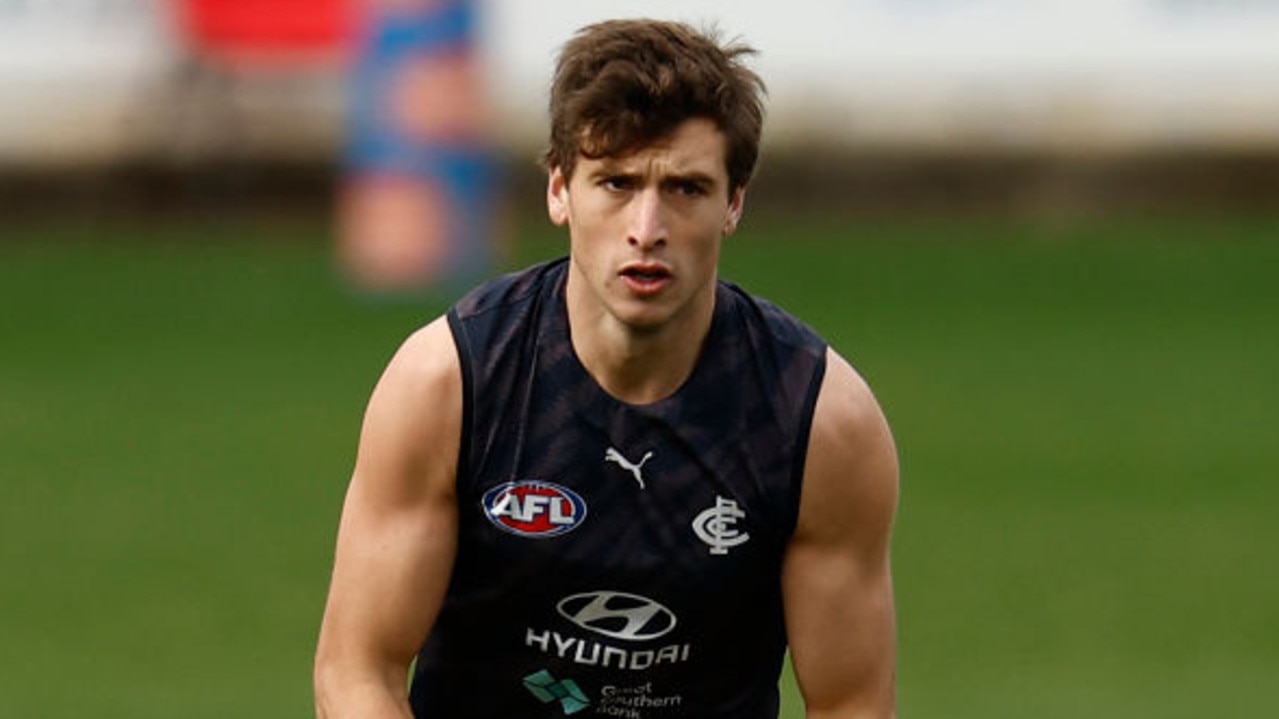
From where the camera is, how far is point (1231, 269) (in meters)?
23.1

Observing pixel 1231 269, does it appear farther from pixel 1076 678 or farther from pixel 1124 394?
pixel 1076 678

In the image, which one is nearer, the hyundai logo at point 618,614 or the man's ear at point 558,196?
the man's ear at point 558,196

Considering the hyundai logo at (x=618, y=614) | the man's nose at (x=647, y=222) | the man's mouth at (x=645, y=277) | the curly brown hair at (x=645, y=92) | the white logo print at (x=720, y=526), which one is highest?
the curly brown hair at (x=645, y=92)

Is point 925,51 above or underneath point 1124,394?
above

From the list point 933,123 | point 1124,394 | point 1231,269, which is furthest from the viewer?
point 933,123

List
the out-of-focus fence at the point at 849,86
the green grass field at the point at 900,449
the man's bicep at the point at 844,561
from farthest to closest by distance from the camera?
1. the out-of-focus fence at the point at 849,86
2. the green grass field at the point at 900,449
3. the man's bicep at the point at 844,561

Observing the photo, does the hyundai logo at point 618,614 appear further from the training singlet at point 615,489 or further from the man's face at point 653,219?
the man's face at point 653,219

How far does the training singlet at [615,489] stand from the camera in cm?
676

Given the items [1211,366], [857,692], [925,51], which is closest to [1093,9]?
[925,51]

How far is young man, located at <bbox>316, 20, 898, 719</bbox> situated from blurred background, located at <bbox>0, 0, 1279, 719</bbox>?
15.8 ft

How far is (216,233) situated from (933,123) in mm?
5557

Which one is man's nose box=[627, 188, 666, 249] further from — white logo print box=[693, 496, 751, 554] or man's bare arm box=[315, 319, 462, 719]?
white logo print box=[693, 496, 751, 554]

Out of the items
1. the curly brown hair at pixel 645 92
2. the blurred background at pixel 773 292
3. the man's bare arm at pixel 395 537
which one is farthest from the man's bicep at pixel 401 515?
the blurred background at pixel 773 292

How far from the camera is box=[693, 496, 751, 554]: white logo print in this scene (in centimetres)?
682
